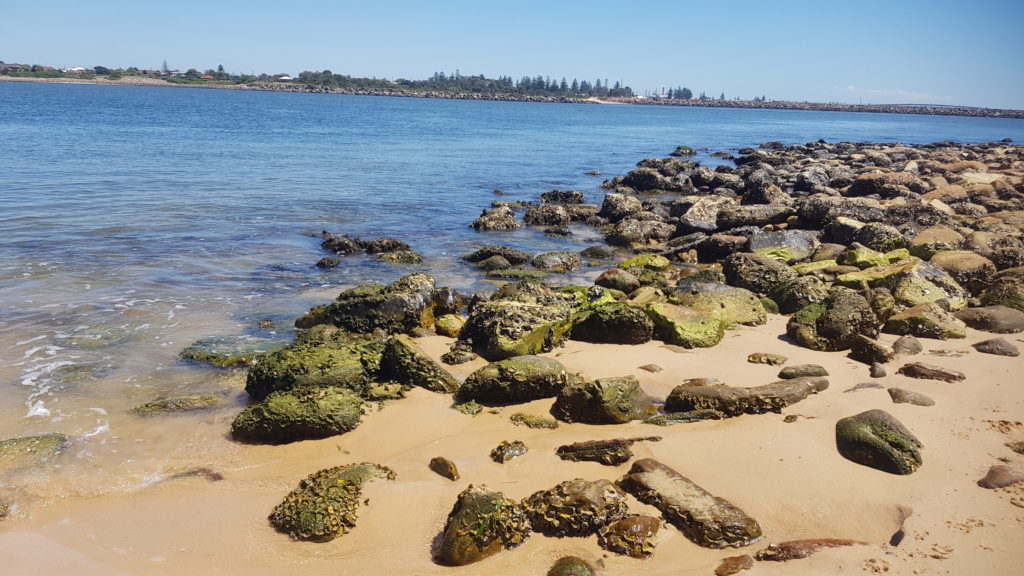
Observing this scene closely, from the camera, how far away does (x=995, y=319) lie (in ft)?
33.2

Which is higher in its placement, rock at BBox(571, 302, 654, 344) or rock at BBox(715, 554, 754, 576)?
rock at BBox(571, 302, 654, 344)

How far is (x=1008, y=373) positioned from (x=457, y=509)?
7.50 metres

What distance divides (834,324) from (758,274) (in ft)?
11.3

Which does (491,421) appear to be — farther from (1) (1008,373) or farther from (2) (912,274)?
(2) (912,274)

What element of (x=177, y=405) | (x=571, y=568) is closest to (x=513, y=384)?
(x=571, y=568)

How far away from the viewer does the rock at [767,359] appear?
8820 mm

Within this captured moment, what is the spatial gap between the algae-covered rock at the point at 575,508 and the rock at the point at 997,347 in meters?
6.73

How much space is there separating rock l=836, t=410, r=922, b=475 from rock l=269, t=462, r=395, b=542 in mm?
4799

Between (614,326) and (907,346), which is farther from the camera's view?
(614,326)

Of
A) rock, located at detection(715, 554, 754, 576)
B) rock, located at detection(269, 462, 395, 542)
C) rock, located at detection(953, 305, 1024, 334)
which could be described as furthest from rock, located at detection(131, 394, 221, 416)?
rock, located at detection(953, 305, 1024, 334)

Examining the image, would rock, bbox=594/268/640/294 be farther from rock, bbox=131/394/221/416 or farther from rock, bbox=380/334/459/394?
rock, bbox=131/394/221/416

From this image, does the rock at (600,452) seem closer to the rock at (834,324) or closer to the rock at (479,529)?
the rock at (479,529)

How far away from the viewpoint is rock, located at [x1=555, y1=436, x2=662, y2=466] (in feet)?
21.0

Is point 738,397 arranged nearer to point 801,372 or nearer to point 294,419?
point 801,372
